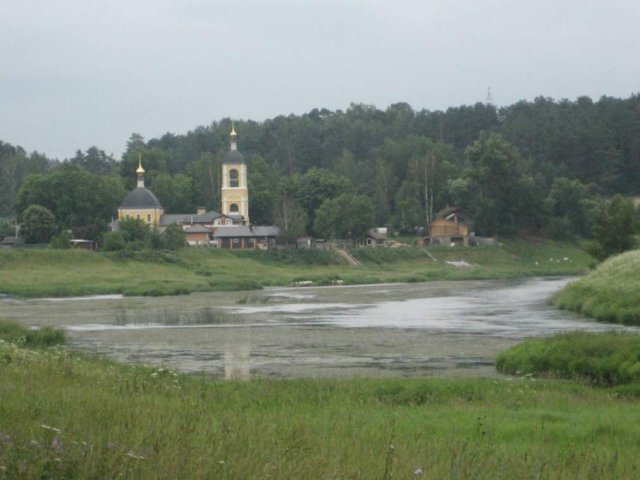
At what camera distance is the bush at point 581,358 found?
73.1 ft

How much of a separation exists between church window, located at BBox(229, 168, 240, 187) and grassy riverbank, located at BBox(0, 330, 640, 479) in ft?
356

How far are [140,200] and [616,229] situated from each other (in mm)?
68355

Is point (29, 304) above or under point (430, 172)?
under

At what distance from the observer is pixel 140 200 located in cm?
12269

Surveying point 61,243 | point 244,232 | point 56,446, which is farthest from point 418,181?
point 56,446

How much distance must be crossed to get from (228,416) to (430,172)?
410 feet

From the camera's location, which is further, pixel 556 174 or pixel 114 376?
pixel 556 174

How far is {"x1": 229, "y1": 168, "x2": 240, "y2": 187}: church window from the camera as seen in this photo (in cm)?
12888

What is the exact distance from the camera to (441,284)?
89000mm

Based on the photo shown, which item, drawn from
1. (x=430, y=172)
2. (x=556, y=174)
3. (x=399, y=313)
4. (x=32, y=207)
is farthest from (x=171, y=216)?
(x=399, y=313)

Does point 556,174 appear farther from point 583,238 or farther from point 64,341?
point 64,341

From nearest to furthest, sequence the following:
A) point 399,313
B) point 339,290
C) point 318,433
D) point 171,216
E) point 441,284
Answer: point 318,433 → point 399,313 → point 339,290 → point 441,284 → point 171,216

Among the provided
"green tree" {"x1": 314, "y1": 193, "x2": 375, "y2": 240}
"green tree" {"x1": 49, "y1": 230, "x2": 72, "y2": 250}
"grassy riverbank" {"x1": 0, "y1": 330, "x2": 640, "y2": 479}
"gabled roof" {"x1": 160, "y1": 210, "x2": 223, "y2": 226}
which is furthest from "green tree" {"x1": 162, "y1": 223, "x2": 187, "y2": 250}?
"grassy riverbank" {"x1": 0, "y1": 330, "x2": 640, "y2": 479}

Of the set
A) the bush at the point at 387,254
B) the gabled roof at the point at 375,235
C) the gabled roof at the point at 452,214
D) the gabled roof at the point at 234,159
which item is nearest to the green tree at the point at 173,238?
the bush at the point at 387,254
